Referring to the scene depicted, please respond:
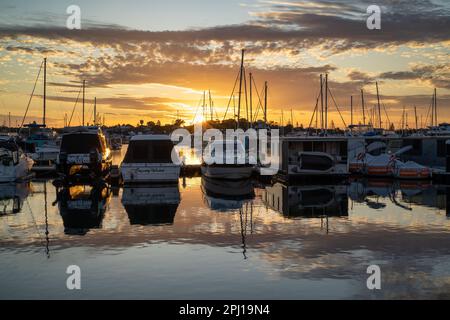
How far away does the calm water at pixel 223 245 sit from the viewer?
11.3 m

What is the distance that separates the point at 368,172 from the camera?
4072 centimetres

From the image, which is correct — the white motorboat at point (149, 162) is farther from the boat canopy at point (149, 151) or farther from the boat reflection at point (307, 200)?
the boat reflection at point (307, 200)

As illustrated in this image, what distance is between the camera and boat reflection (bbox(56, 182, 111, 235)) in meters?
19.0

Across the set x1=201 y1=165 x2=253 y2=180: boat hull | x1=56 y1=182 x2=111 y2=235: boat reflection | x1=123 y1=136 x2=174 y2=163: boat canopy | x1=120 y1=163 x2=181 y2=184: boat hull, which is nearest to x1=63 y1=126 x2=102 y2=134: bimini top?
x1=56 y1=182 x2=111 y2=235: boat reflection

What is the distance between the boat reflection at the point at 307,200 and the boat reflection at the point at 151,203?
4.78 metres

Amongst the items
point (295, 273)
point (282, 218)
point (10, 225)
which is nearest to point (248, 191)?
point (282, 218)

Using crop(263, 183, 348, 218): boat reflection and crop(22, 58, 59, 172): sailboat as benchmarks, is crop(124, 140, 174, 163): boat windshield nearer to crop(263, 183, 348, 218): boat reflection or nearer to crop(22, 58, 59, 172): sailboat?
crop(263, 183, 348, 218): boat reflection

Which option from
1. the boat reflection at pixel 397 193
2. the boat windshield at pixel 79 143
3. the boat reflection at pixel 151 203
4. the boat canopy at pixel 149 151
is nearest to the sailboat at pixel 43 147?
the boat windshield at pixel 79 143

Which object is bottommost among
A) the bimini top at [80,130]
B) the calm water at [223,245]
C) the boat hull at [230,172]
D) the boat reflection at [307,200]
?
the calm water at [223,245]
